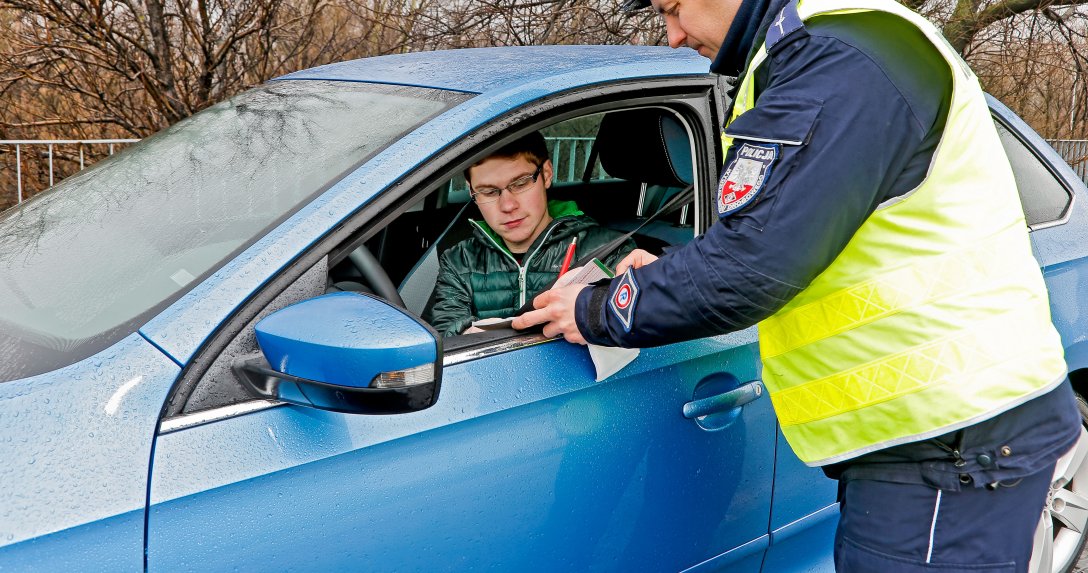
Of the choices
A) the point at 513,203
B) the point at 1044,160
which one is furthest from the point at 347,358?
the point at 1044,160

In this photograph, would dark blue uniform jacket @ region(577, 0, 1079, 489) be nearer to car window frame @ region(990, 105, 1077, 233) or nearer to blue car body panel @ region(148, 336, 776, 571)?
blue car body panel @ region(148, 336, 776, 571)

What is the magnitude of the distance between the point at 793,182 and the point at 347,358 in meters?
0.64

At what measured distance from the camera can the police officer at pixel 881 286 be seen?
4.09 feet

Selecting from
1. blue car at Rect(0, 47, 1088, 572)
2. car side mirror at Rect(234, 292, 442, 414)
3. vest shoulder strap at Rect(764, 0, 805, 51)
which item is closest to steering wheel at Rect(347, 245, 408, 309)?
blue car at Rect(0, 47, 1088, 572)

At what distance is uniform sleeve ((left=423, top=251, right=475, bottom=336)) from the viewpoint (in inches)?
82.0

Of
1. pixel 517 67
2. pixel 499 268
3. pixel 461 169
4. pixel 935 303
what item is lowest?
pixel 499 268

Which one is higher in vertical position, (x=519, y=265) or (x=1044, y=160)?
(x=1044, y=160)

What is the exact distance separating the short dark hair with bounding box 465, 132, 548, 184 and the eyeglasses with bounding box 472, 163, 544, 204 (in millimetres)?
37

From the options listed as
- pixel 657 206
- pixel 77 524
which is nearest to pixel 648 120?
pixel 657 206

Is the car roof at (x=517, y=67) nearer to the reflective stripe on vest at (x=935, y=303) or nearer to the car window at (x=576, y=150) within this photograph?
the reflective stripe on vest at (x=935, y=303)

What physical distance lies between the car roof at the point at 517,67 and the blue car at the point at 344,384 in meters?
0.01

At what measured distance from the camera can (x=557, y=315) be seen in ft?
5.09

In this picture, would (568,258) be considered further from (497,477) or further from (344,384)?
(344,384)

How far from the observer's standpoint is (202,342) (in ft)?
4.12
